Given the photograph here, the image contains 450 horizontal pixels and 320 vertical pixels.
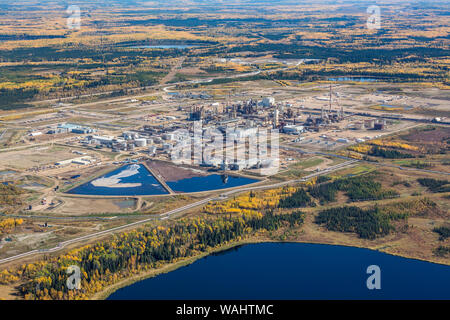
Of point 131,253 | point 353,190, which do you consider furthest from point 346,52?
point 131,253

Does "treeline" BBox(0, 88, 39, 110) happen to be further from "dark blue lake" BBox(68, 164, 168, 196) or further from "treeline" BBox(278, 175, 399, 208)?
"treeline" BBox(278, 175, 399, 208)

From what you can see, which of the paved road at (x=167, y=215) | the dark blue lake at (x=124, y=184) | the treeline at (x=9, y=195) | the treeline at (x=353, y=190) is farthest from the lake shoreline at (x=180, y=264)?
the treeline at (x=9, y=195)

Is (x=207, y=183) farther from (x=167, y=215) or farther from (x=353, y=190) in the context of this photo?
(x=353, y=190)

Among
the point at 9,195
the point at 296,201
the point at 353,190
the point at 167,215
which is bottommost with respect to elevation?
the point at 167,215

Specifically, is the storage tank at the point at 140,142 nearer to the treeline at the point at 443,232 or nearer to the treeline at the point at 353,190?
the treeline at the point at 353,190

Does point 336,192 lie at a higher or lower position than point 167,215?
higher

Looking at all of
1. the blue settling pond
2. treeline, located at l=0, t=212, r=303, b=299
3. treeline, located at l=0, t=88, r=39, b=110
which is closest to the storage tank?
the blue settling pond
